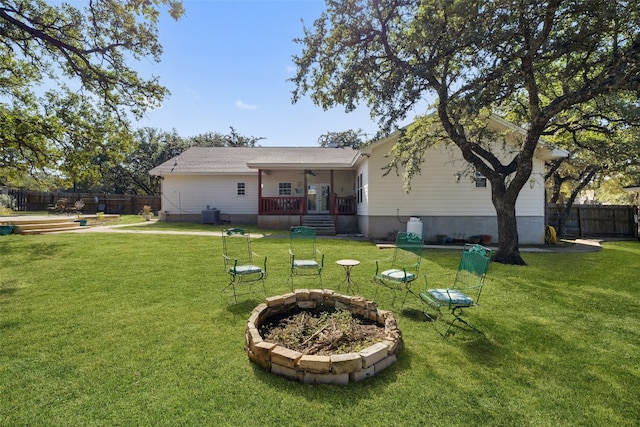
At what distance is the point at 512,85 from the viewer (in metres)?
7.88

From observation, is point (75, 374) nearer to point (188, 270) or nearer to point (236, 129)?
point (188, 270)

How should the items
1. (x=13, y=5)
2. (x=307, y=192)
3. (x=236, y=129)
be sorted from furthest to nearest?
(x=236, y=129) → (x=307, y=192) → (x=13, y=5)

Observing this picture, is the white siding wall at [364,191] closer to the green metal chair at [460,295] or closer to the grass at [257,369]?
the grass at [257,369]

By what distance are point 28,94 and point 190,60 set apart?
240 inches

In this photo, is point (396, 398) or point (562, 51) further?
point (562, 51)

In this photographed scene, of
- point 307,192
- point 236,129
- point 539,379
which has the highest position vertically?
point 236,129

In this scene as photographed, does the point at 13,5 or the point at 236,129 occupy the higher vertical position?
the point at 236,129

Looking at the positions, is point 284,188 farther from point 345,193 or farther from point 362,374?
point 362,374

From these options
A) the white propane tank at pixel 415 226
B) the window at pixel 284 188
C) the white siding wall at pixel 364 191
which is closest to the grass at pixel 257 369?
the white propane tank at pixel 415 226

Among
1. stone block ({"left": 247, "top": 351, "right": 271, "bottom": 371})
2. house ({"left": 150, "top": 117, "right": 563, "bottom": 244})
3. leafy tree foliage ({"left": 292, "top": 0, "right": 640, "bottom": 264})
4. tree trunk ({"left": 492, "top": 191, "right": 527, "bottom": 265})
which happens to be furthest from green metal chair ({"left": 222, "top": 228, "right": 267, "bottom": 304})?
tree trunk ({"left": 492, "top": 191, "right": 527, "bottom": 265})

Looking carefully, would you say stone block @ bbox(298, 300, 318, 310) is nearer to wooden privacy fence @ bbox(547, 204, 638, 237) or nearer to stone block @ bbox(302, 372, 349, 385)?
stone block @ bbox(302, 372, 349, 385)

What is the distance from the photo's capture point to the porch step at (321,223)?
1533 centimetres

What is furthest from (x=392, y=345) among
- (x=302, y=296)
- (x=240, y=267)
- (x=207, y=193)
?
(x=207, y=193)

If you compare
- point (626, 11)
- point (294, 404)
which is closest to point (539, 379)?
point (294, 404)
